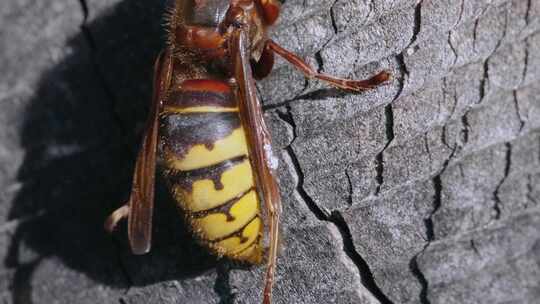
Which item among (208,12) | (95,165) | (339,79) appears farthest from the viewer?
(208,12)

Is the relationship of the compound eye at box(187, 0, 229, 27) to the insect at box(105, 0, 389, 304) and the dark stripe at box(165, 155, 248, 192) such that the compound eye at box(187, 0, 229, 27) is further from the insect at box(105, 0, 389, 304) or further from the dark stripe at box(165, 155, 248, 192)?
the dark stripe at box(165, 155, 248, 192)

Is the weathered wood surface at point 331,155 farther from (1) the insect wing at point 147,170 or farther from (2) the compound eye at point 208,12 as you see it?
(2) the compound eye at point 208,12

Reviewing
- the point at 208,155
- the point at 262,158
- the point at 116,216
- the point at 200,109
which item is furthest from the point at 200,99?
the point at 116,216

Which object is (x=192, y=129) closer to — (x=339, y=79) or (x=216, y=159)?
(x=216, y=159)

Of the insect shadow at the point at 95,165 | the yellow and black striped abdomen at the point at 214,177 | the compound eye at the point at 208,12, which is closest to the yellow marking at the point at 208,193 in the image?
the yellow and black striped abdomen at the point at 214,177

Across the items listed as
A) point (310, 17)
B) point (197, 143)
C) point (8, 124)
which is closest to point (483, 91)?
point (310, 17)

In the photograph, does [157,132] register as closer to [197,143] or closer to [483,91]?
[197,143]
